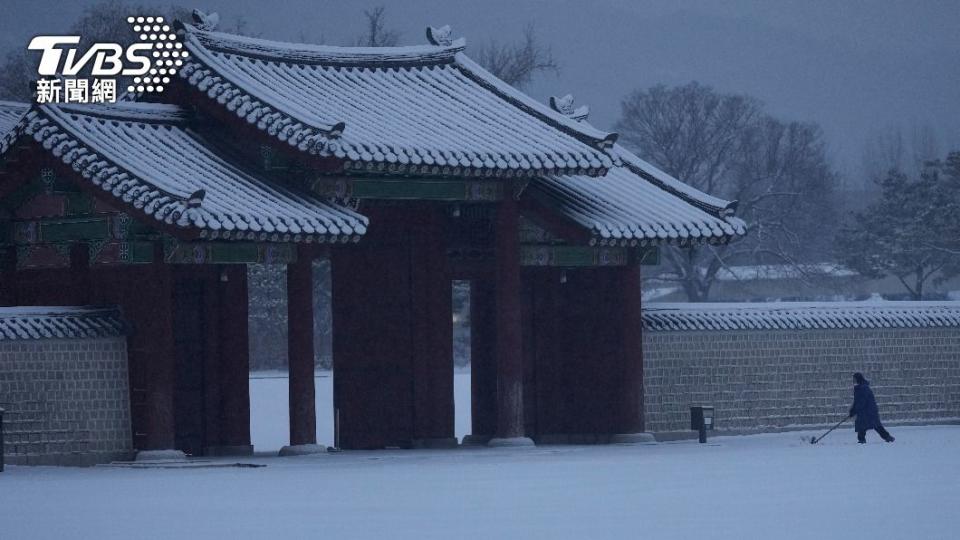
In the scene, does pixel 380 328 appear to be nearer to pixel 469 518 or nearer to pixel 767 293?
pixel 469 518

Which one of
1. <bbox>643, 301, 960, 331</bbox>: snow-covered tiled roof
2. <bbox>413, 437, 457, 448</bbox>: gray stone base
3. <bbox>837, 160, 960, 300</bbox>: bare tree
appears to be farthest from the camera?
<bbox>837, 160, 960, 300</bbox>: bare tree

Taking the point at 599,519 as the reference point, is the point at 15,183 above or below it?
above

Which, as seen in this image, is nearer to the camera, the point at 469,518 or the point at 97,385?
the point at 469,518

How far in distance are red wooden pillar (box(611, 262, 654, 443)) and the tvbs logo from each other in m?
7.88

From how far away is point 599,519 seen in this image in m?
18.3

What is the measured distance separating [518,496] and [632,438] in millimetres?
10585

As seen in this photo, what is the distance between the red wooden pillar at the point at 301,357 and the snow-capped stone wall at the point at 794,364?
254 inches

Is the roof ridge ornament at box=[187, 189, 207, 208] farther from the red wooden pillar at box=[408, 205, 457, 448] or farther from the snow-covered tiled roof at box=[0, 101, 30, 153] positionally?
the snow-covered tiled roof at box=[0, 101, 30, 153]

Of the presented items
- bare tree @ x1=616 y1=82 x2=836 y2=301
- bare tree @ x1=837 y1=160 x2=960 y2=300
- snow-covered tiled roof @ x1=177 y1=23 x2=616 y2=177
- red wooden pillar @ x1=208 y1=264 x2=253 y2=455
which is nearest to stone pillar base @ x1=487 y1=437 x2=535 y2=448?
red wooden pillar @ x1=208 y1=264 x2=253 y2=455

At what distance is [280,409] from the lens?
47.4 metres

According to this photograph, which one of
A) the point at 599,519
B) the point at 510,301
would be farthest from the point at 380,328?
the point at 599,519

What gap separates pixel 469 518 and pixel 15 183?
1305 centimetres

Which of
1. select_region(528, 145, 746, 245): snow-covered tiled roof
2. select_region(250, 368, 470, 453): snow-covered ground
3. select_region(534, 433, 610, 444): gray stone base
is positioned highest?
select_region(528, 145, 746, 245): snow-covered tiled roof

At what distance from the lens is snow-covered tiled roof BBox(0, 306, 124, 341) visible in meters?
26.6
